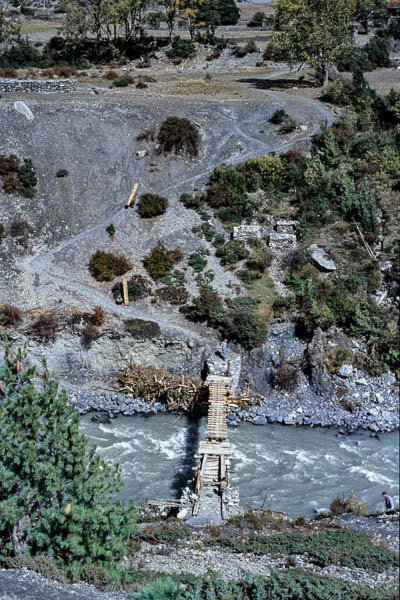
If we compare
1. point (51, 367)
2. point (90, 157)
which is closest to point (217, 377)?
point (51, 367)

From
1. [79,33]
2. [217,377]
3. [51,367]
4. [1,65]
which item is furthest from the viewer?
[79,33]

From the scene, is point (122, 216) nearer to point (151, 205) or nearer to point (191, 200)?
point (151, 205)

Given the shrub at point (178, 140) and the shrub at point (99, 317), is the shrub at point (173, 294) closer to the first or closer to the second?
the shrub at point (99, 317)

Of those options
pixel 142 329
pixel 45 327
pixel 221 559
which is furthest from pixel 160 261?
pixel 221 559

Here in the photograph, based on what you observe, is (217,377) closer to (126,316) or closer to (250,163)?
(126,316)

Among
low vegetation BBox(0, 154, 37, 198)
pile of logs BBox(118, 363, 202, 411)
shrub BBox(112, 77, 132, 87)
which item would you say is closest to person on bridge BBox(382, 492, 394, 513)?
pile of logs BBox(118, 363, 202, 411)

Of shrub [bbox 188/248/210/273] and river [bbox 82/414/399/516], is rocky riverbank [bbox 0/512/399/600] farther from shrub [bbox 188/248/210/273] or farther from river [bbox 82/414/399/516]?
shrub [bbox 188/248/210/273]
